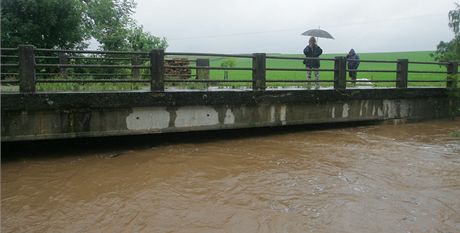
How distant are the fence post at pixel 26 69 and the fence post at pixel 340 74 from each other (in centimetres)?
719

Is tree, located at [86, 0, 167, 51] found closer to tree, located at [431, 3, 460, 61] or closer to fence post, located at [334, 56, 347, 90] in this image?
fence post, located at [334, 56, 347, 90]

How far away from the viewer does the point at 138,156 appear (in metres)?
Answer: 8.40

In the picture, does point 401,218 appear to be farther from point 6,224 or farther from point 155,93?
point 155,93

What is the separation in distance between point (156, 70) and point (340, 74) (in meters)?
5.03

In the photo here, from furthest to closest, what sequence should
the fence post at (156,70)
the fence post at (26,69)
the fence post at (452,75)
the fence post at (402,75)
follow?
the fence post at (452,75) < the fence post at (402,75) < the fence post at (156,70) < the fence post at (26,69)

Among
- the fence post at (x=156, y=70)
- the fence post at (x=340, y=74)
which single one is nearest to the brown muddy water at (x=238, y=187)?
the fence post at (x=156, y=70)

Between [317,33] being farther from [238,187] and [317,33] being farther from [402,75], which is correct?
[238,187]

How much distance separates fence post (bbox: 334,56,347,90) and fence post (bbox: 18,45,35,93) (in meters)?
7.19

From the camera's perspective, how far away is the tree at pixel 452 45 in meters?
25.4

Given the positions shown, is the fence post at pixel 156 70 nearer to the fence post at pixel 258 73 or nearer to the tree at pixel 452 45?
the fence post at pixel 258 73

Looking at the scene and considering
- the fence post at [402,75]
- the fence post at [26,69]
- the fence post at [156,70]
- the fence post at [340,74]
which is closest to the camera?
the fence post at [26,69]

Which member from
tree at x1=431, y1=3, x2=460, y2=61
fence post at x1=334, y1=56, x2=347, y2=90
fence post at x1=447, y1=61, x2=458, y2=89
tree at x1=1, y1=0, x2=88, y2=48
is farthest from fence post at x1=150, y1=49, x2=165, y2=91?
tree at x1=431, y1=3, x2=460, y2=61

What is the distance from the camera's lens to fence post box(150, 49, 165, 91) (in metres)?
8.92

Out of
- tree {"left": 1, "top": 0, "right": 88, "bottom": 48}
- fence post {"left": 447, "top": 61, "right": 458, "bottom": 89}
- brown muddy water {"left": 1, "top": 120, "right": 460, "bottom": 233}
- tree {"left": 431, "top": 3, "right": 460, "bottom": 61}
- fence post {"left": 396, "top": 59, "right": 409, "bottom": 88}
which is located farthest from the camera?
tree {"left": 431, "top": 3, "right": 460, "bottom": 61}
